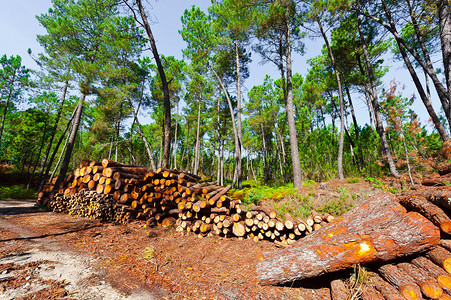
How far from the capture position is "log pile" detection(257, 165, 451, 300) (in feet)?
6.44

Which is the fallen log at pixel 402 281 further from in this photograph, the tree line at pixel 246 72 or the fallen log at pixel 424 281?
the tree line at pixel 246 72

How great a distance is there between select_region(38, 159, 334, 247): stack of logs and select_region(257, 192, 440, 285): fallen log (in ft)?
3.91

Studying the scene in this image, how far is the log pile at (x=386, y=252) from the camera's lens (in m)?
1.96

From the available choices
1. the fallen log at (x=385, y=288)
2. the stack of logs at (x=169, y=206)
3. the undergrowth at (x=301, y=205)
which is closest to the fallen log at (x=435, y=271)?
the fallen log at (x=385, y=288)

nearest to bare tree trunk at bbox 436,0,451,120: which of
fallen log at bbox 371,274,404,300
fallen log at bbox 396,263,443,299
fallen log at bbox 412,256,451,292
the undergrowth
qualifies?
the undergrowth

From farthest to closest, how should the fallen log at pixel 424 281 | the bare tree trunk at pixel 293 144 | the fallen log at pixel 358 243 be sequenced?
the bare tree trunk at pixel 293 144 → the fallen log at pixel 358 243 → the fallen log at pixel 424 281

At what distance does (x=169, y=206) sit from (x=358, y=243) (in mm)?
4636

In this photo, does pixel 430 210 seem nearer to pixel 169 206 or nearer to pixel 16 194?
pixel 169 206

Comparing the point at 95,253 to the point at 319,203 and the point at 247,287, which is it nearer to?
the point at 247,287

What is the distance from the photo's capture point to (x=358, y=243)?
7.79 feet

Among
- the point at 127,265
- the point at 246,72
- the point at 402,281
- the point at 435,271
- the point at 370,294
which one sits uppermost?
the point at 246,72

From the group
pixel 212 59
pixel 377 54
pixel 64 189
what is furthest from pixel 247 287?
pixel 377 54

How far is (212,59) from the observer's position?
13.8 metres

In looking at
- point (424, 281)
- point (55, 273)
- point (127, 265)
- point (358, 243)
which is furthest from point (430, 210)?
point (55, 273)
